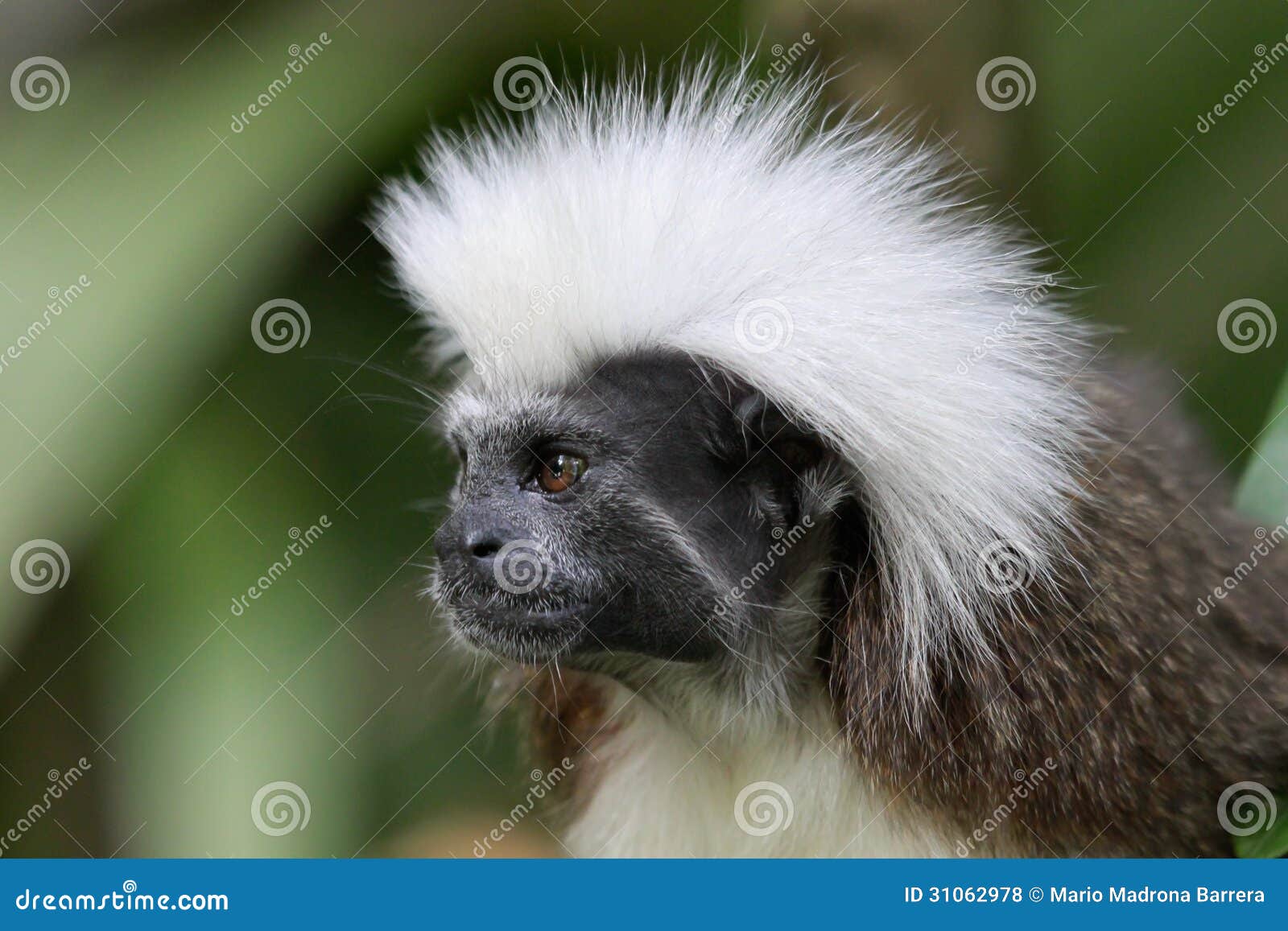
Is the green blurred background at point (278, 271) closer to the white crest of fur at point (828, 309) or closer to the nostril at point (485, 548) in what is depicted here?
the white crest of fur at point (828, 309)

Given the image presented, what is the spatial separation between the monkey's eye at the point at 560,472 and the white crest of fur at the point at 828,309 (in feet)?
0.44

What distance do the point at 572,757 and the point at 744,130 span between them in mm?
1349

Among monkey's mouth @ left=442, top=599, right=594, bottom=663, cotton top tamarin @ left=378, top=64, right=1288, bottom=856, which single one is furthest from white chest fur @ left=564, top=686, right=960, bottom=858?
monkey's mouth @ left=442, top=599, right=594, bottom=663

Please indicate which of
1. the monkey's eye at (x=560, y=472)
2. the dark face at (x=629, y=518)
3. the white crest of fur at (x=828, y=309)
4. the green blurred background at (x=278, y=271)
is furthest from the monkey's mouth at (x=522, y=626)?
the green blurred background at (x=278, y=271)

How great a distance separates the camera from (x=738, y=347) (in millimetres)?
1997

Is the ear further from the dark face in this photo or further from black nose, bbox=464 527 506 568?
black nose, bbox=464 527 506 568

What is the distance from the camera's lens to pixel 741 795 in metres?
2.33

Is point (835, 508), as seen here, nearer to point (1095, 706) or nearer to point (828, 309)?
point (828, 309)

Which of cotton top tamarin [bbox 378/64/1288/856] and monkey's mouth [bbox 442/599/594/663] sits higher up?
cotton top tamarin [bbox 378/64/1288/856]

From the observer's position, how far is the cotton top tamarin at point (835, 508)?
202 centimetres

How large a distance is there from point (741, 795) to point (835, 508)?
60cm

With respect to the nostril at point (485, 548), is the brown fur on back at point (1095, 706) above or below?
above

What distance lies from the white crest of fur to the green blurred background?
1.56 feet

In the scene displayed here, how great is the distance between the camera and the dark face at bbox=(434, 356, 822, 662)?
2.05m
